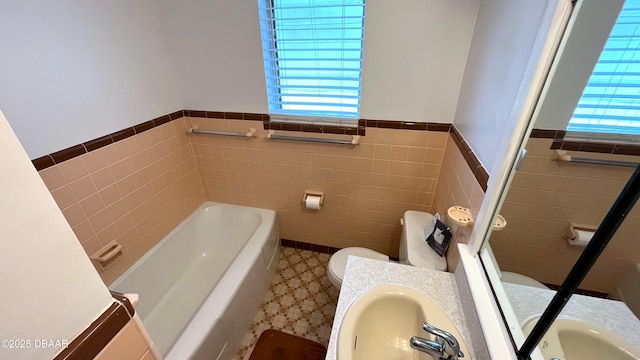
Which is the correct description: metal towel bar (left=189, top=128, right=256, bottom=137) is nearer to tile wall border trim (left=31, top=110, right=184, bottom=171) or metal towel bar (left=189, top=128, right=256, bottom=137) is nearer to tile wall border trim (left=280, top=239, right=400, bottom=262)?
tile wall border trim (left=31, top=110, right=184, bottom=171)

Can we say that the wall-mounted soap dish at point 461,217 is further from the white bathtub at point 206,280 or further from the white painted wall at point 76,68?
the white painted wall at point 76,68

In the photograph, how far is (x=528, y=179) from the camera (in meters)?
0.72

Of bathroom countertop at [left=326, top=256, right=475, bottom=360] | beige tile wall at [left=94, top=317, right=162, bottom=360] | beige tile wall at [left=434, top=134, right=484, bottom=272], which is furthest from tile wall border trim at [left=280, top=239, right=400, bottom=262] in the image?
beige tile wall at [left=94, top=317, right=162, bottom=360]

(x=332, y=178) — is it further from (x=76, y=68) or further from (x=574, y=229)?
(x=76, y=68)

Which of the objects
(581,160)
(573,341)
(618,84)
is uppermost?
(618,84)

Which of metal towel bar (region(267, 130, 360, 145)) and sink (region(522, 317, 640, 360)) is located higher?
metal towel bar (region(267, 130, 360, 145))

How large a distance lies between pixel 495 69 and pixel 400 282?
34.5 inches

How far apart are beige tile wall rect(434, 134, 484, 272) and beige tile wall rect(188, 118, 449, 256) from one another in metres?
0.12

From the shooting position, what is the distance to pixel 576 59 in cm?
59

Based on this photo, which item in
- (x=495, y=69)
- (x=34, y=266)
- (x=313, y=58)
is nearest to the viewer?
(x=34, y=266)

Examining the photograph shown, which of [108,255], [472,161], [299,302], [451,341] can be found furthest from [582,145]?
[108,255]

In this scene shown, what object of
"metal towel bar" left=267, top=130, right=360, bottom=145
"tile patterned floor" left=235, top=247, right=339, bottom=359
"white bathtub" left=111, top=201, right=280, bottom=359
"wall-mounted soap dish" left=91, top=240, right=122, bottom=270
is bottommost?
"tile patterned floor" left=235, top=247, right=339, bottom=359

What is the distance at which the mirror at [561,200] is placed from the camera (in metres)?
0.51

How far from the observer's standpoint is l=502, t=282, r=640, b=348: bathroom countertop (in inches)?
20.3
